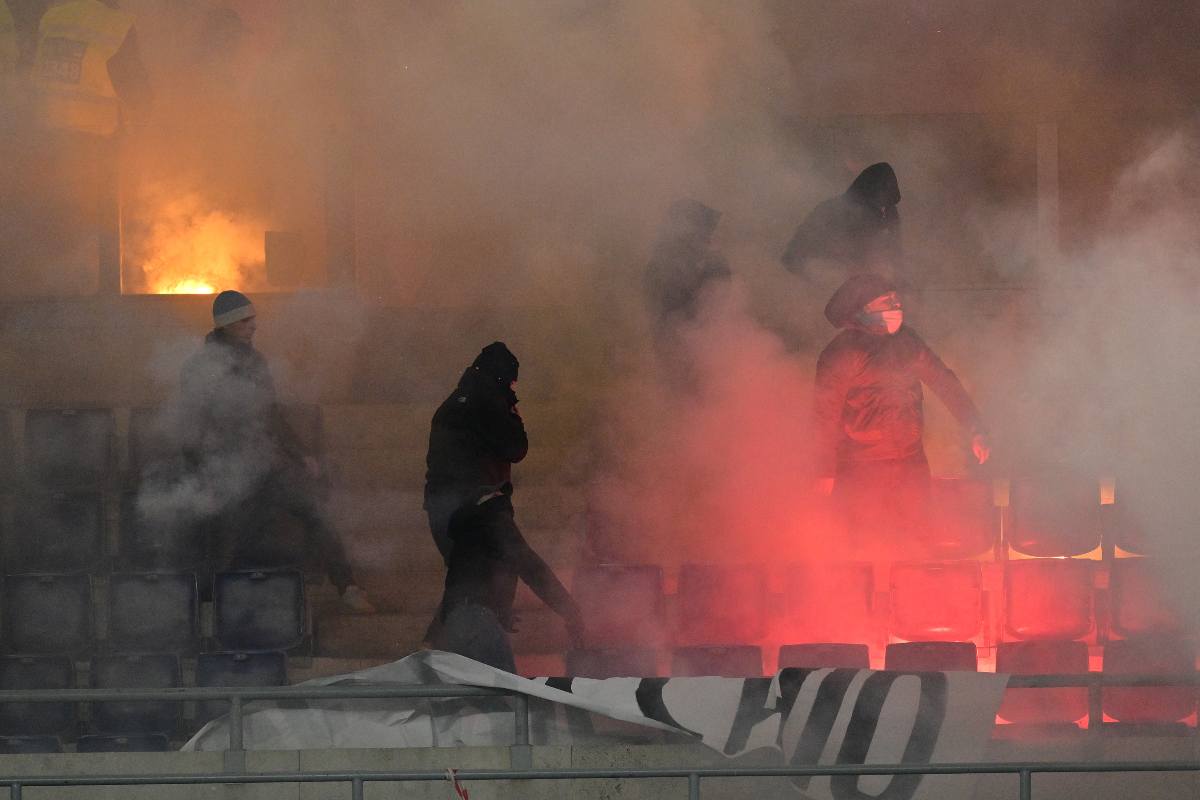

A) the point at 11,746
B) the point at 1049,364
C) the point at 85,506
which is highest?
the point at 1049,364

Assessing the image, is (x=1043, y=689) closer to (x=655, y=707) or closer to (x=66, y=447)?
(x=655, y=707)

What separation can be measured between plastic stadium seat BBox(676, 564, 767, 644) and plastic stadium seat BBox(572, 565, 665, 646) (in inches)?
4.8

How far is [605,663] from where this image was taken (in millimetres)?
5105

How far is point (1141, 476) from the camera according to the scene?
596cm

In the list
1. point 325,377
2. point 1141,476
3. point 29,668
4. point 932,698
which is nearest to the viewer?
point 932,698

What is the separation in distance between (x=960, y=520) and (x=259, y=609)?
8.15ft

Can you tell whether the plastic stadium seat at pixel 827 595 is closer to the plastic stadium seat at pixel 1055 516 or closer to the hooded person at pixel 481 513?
the plastic stadium seat at pixel 1055 516

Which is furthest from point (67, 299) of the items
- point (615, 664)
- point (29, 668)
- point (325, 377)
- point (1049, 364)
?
point (1049, 364)

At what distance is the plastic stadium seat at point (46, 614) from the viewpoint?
5.68m

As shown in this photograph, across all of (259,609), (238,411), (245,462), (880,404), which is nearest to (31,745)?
(259,609)

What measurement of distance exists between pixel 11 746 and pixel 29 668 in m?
0.40

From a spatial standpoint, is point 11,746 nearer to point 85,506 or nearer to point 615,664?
point 85,506

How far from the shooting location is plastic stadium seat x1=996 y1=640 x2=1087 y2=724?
4.97 metres

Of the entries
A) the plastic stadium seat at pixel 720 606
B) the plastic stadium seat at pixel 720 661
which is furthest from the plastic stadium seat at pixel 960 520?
the plastic stadium seat at pixel 720 661
